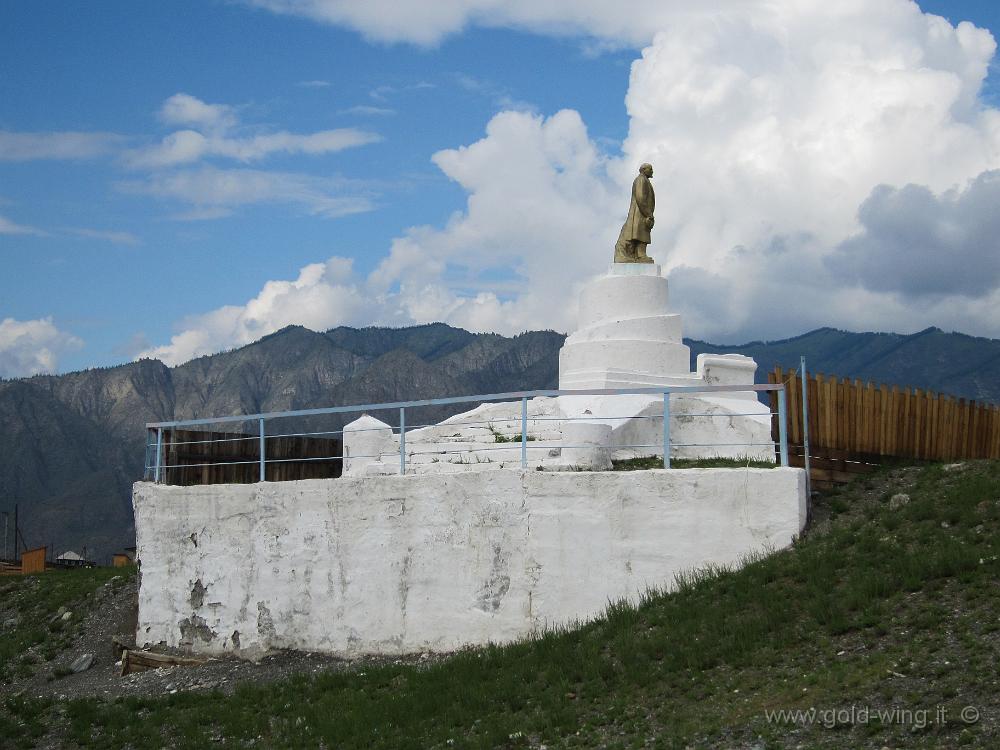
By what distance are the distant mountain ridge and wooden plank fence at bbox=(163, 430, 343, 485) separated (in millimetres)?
32611

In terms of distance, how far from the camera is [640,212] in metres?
19.5

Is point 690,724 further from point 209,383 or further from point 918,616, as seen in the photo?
point 209,383

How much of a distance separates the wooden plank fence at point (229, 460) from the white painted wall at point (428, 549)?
1.10m

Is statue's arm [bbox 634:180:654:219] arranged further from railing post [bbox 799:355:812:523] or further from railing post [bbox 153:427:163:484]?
railing post [bbox 153:427:163:484]

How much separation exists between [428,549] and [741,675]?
527cm

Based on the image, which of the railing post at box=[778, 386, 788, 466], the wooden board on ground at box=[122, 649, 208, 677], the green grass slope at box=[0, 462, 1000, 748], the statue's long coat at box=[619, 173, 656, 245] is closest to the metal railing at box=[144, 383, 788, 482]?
the railing post at box=[778, 386, 788, 466]

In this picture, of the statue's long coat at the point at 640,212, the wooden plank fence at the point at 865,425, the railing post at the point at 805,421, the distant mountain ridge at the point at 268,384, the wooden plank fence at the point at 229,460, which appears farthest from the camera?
the distant mountain ridge at the point at 268,384

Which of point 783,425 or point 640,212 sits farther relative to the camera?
point 640,212

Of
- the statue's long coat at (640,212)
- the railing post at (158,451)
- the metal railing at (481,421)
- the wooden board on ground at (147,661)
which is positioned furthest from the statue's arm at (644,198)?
the wooden board on ground at (147,661)

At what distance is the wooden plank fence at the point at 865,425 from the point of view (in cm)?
1275

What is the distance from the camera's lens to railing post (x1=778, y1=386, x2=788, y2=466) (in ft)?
38.9

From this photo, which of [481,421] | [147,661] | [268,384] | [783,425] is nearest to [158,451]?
[147,661]

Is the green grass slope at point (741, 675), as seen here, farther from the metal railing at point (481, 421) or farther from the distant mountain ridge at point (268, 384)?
the distant mountain ridge at point (268, 384)

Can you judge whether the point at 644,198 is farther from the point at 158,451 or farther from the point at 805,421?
the point at 158,451
